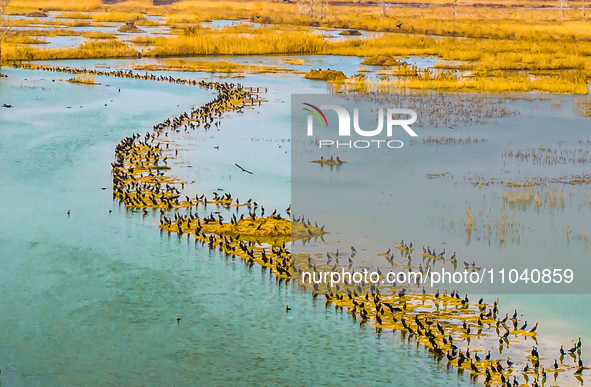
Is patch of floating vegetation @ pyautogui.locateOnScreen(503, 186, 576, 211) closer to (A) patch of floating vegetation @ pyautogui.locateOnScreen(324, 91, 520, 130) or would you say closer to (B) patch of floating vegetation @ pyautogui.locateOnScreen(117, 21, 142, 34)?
(A) patch of floating vegetation @ pyautogui.locateOnScreen(324, 91, 520, 130)

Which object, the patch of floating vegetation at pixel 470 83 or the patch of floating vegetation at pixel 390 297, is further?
the patch of floating vegetation at pixel 470 83

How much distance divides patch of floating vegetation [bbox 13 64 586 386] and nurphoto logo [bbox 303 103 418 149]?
25.5 feet

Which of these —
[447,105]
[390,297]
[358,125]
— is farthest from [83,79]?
[390,297]

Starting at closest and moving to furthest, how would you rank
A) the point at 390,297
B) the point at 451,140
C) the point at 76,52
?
the point at 390,297 < the point at 451,140 < the point at 76,52

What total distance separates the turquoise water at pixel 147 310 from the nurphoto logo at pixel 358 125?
4.76 metres

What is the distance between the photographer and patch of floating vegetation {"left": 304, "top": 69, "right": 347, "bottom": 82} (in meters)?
41.5

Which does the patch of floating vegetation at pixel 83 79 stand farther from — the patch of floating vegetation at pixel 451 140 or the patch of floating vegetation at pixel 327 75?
the patch of floating vegetation at pixel 451 140

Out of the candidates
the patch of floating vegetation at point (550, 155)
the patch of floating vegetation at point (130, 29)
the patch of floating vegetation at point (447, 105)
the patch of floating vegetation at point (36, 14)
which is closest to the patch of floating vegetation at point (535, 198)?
the patch of floating vegetation at point (550, 155)

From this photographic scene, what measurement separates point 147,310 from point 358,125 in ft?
57.9

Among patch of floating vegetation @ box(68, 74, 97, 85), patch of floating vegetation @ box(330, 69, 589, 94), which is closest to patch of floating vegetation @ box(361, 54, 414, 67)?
patch of floating vegetation @ box(330, 69, 589, 94)

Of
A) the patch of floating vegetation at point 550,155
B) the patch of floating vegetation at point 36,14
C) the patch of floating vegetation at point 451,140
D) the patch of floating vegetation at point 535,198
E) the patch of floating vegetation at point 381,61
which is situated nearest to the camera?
the patch of floating vegetation at point 535,198

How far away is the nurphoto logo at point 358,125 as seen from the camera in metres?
26.0

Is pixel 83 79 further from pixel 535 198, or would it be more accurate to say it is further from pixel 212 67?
pixel 535 198

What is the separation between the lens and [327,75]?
42094 millimetres
